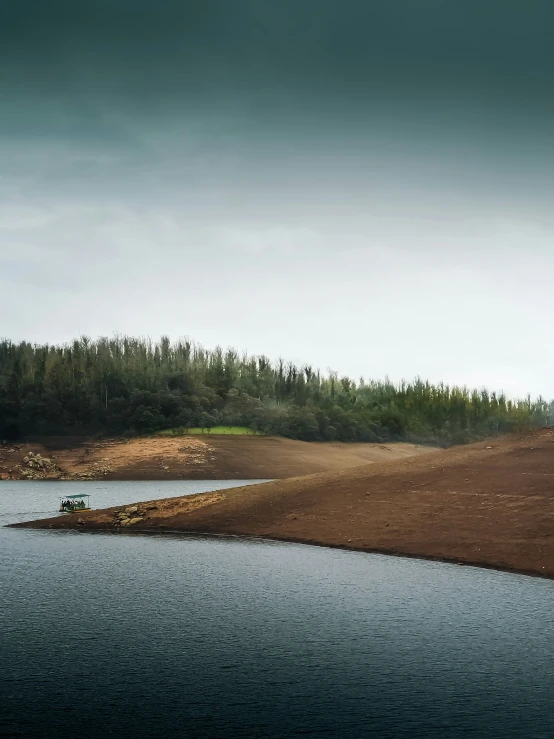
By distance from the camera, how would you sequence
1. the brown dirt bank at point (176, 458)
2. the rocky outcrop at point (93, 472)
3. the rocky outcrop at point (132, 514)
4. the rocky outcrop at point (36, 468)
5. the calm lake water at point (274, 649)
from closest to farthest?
1. the calm lake water at point (274, 649)
2. the rocky outcrop at point (132, 514)
3. the rocky outcrop at point (93, 472)
4. the rocky outcrop at point (36, 468)
5. the brown dirt bank at point (176, 458)

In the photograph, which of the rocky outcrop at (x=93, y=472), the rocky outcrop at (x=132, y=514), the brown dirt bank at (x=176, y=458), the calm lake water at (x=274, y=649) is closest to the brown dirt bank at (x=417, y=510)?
the rocky outcrop at (x=132, y=514)

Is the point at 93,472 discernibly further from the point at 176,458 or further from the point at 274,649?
the point at 274,649

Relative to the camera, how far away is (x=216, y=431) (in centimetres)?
12419

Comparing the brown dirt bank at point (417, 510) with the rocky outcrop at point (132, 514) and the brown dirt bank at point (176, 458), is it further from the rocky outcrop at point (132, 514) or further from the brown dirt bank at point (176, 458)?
the brown dirt bank at point (176, 458)

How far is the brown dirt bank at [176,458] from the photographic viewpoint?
3912 inches

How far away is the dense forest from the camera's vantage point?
122438 millimetres

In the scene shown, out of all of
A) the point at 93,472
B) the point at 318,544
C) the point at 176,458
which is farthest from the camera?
the point at 176,458

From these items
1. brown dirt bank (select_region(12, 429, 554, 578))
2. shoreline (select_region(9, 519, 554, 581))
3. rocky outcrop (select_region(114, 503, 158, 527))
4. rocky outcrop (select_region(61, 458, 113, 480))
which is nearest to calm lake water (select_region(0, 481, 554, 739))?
shoreline (select_region(9, 519, 554, 581))

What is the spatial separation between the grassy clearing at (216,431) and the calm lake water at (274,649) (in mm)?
89055

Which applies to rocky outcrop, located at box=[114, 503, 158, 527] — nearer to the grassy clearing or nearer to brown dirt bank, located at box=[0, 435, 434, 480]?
brown dirt bank, located at box=[0, 435, 434, 480]

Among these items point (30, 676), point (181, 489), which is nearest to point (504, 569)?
point (30, 676)

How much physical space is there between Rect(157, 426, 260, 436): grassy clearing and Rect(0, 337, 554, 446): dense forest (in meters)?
1.28

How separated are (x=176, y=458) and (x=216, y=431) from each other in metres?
20.0

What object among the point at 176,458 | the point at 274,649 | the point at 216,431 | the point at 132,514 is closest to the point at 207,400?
the point at 216,431
